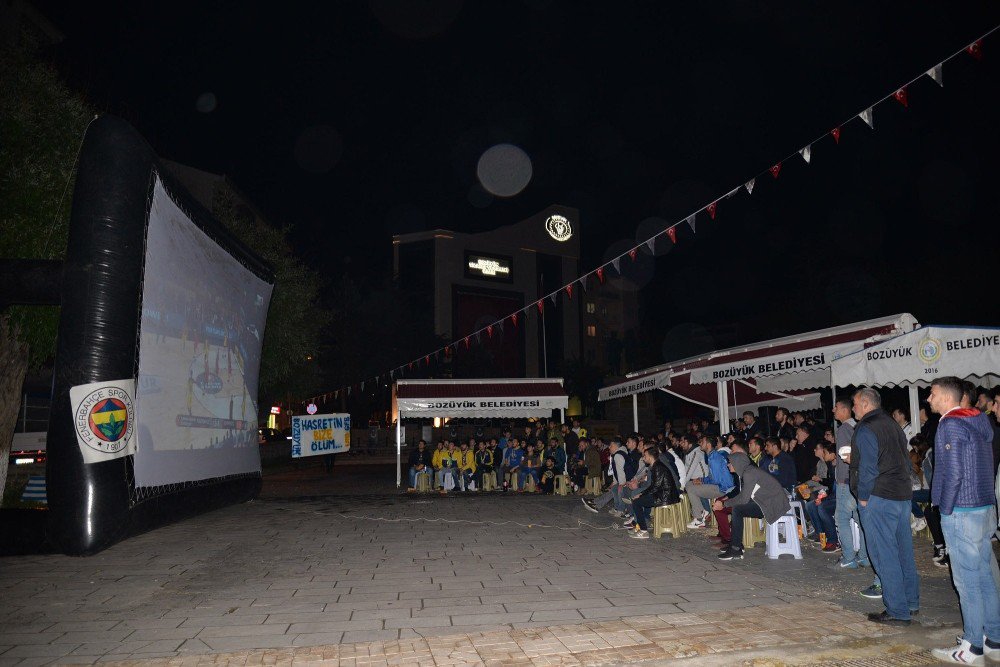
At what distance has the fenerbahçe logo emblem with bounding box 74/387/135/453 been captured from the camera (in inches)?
277

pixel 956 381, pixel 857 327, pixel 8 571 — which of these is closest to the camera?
pixel 956 381

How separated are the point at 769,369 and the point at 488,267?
203ft

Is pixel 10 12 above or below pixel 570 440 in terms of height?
above

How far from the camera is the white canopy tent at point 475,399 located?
18.4 metres

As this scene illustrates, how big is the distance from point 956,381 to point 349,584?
583 cm

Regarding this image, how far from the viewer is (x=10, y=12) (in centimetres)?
2256

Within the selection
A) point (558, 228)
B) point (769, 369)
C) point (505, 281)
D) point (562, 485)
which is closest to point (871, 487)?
point (769, 369)

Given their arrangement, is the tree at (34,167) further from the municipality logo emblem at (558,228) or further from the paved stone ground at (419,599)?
the municipality logo emblem at (558,228)

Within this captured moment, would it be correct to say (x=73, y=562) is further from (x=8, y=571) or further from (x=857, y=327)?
(x=857, y=327)

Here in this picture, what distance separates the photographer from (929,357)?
8391 millimetres

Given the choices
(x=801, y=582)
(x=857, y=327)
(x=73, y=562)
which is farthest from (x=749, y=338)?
(x=73, y=562)

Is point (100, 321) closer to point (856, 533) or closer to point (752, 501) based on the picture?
point (752, 501)

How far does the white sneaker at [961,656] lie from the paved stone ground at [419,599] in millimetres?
496

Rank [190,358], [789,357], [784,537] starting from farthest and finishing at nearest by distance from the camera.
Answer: [789,357]
[190,358]
[784,537]
